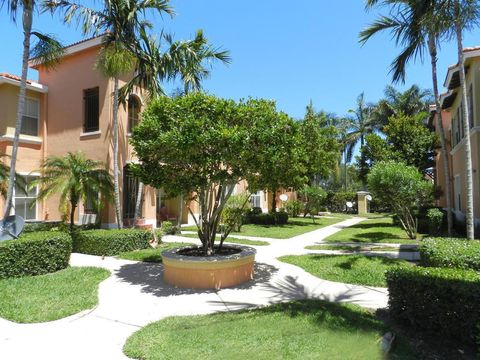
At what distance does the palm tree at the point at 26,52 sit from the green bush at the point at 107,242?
2.54 m

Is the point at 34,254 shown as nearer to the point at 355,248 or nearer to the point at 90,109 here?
the point at 355,248

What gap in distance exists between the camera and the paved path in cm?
471

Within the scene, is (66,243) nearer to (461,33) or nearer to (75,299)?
(75,299)

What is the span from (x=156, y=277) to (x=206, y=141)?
3764 millimetres

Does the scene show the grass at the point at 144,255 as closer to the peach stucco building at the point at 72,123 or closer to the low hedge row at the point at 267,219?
the peach stucco building at the point at 72,123

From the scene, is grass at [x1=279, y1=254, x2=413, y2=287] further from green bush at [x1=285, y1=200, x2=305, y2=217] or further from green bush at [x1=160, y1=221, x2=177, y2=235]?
green bush at [x1=285, y1=200, x2=305, y2=217]

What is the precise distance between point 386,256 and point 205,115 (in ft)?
23.6

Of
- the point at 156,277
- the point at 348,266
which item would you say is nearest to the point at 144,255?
the point at 156,277

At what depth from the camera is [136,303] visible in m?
6.62

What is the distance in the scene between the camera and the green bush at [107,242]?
37.5 feet

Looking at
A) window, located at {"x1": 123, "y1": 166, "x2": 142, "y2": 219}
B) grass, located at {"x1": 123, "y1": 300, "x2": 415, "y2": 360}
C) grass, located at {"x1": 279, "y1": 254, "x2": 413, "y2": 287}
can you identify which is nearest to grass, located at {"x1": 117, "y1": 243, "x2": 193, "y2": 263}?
grass, located at {"x1": 279, "y1": 254, "x2": 413, "y2": 287}

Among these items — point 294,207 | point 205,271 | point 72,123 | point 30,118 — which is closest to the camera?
point 205,271

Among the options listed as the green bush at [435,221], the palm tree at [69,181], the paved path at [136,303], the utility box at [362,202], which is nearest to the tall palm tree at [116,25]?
the palm tree at [69,181]

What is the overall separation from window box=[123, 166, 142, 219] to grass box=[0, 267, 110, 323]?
7.86m
